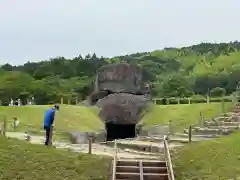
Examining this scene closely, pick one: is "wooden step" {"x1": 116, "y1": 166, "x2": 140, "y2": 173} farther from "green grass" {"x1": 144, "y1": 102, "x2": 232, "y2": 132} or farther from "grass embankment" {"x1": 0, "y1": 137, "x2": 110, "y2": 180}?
"green grass" {"x1": 144, "y1": 102, "x2": 232, "y2": 132}

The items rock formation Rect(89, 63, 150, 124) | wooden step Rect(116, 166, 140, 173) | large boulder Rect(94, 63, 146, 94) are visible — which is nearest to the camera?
wooden step Rect(116, 166, 140, 173)

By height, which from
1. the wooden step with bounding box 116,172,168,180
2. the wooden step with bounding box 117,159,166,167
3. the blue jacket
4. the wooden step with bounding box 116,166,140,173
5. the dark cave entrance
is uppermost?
the blue jacket

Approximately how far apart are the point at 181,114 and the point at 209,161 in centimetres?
2016

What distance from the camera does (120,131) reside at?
135 feet

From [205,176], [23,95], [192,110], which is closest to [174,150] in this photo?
[205,176]

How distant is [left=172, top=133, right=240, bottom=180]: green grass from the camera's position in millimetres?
15094

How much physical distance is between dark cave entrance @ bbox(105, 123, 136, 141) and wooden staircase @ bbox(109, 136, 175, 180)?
73.4 ft

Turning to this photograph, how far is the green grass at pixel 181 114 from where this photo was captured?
34.3 m

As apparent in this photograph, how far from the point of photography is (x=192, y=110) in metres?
36.8

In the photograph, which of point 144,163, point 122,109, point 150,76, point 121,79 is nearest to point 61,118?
point 122,109

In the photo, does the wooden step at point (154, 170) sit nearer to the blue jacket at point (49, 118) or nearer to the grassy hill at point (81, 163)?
the grassy hill at point (81, 163)

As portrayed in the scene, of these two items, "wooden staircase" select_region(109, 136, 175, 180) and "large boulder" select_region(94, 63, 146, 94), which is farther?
"large boulder" select_region(94, 63, 146, 94)

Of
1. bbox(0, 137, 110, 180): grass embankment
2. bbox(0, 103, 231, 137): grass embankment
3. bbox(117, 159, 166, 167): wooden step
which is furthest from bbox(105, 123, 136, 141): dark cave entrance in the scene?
bbox(117, 159, 166, 167): wooden step

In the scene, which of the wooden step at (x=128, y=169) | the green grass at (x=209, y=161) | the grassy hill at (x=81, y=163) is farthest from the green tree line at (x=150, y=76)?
the wooden step at (x=128, y=169)
